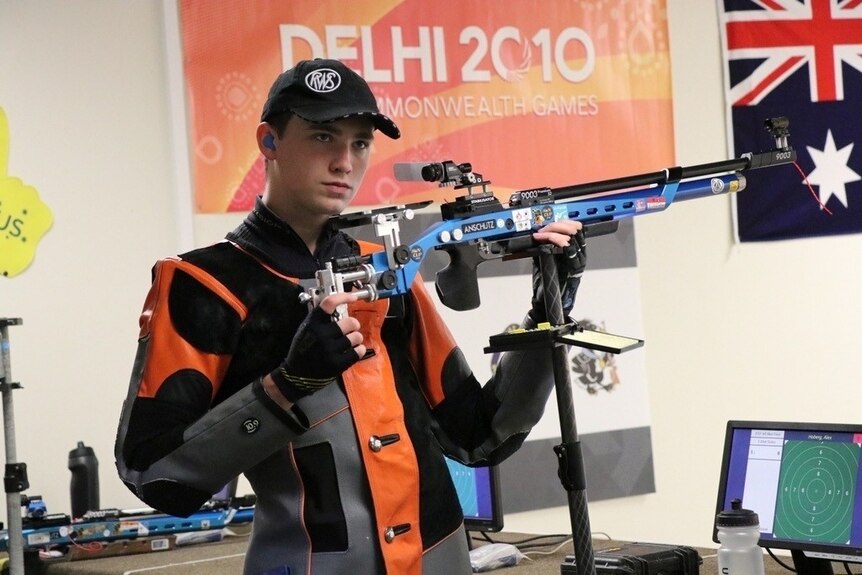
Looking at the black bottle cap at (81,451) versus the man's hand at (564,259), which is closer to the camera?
the man's hand at (564,259)

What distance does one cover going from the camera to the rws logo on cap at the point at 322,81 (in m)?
1.67

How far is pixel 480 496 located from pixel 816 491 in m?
0.84

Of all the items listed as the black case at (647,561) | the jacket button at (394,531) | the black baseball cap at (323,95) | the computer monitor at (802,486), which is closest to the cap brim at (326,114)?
the black baseball cap at (323,95)

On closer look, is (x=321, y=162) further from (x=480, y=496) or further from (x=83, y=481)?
(x=83, y=481)

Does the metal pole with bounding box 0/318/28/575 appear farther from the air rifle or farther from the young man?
the air rifle

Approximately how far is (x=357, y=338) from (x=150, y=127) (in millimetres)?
2495

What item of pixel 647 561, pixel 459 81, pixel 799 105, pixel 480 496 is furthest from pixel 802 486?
pixel 799 105

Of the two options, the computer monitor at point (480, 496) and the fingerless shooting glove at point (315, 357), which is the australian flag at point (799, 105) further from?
the fingerless shooting glove at point (315, 357)

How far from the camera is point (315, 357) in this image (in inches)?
59.4

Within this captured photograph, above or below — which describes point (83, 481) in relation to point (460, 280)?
below

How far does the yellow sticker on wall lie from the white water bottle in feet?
7.82

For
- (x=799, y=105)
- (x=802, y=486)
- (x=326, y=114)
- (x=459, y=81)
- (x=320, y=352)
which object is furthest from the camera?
(x=799, y=105)

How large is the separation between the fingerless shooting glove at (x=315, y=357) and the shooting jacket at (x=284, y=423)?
0.15 ft

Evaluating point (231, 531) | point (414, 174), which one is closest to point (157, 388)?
point (414, 174)
